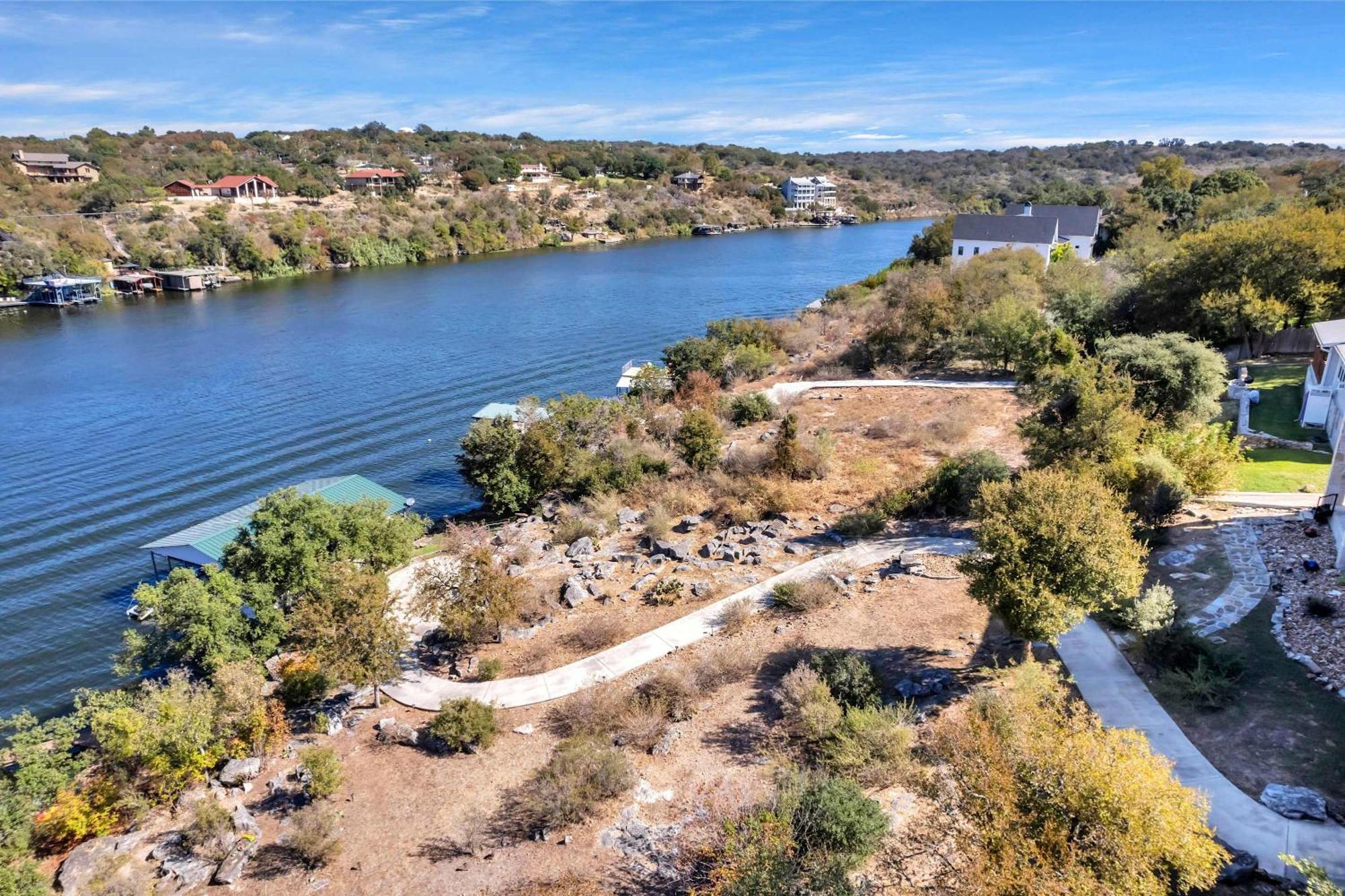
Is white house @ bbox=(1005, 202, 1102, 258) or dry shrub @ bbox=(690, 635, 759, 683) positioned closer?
dry shrub @ bbox=(690, 635, 759, 683)

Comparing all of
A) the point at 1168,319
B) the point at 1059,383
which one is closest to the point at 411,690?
the point at 1059,383

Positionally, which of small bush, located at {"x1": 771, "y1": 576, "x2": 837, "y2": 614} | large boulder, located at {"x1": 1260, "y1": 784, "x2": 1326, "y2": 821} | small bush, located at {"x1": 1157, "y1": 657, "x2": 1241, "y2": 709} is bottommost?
small bush, located at {"x1": 771, "y1": 576, "x2": 837, "y2": 614}

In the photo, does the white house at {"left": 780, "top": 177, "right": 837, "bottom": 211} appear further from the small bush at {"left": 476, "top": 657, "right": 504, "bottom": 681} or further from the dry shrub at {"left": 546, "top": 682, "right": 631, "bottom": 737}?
the dry shrub at {"left": 546, "top": 682, "right": 631, "bottom": 737}

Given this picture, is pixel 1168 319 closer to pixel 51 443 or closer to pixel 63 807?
pixel 63 807

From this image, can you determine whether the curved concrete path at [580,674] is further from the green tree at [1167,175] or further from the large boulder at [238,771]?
the green tree at [1167,175]

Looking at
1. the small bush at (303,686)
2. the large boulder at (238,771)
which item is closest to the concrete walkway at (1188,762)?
the large boulder at (238,771)

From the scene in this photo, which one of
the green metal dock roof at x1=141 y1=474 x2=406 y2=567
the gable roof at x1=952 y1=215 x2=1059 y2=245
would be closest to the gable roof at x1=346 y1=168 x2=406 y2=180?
the gable roof at x1=952 y1=215 x2=1059 y2=245
